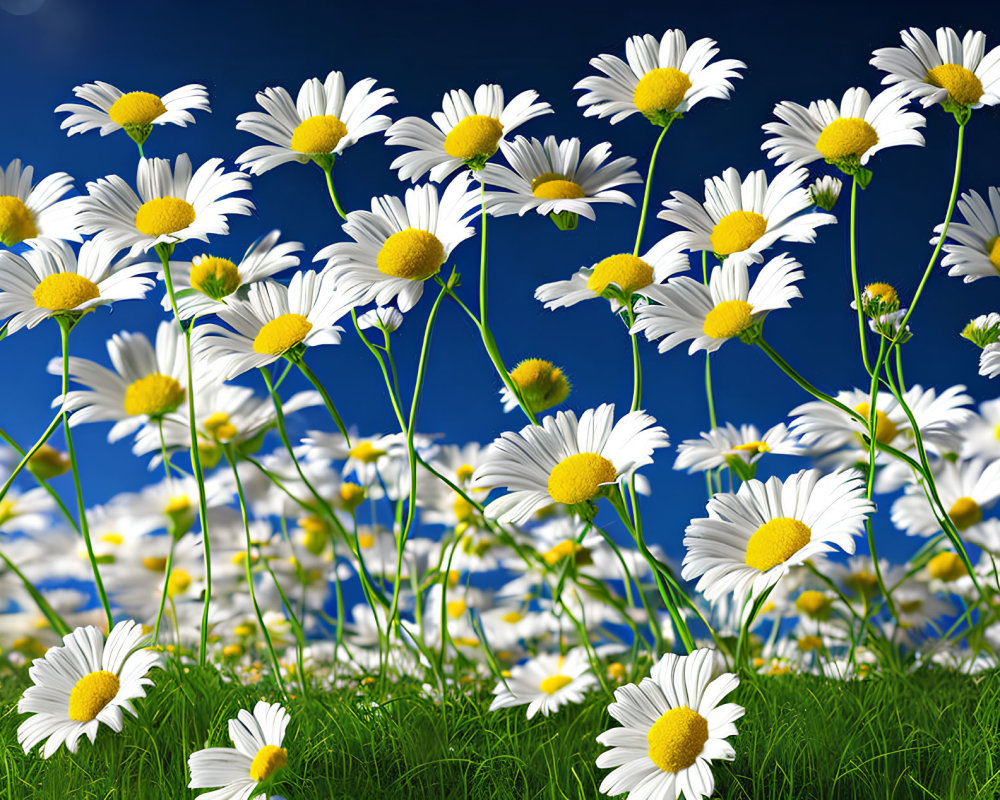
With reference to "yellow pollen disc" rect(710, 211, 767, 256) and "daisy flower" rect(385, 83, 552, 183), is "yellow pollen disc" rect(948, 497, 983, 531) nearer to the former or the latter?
"yellow pollen disc" rect(710, 211, 767, 256)

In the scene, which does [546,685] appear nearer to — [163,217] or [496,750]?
[496,750]

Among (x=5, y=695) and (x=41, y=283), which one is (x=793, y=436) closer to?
(x=41, y=283)

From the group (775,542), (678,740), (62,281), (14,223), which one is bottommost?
(678,740)

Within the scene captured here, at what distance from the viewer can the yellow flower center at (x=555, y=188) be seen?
2.41 ft

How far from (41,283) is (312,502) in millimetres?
363

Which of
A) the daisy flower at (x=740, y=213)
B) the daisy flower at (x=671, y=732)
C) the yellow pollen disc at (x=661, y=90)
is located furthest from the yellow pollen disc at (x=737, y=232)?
the daisy flower at (x=671, y=732)

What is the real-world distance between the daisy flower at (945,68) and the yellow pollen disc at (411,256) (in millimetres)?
401

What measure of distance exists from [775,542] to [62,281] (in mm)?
600

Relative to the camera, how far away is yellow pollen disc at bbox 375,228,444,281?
70cm

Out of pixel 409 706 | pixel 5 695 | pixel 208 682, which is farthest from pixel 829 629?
pixel 5 695

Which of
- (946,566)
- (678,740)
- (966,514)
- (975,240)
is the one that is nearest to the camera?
(678,740)

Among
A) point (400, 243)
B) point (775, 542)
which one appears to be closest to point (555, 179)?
point (400, 243)

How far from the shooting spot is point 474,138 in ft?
2.43

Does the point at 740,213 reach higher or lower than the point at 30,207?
lower
